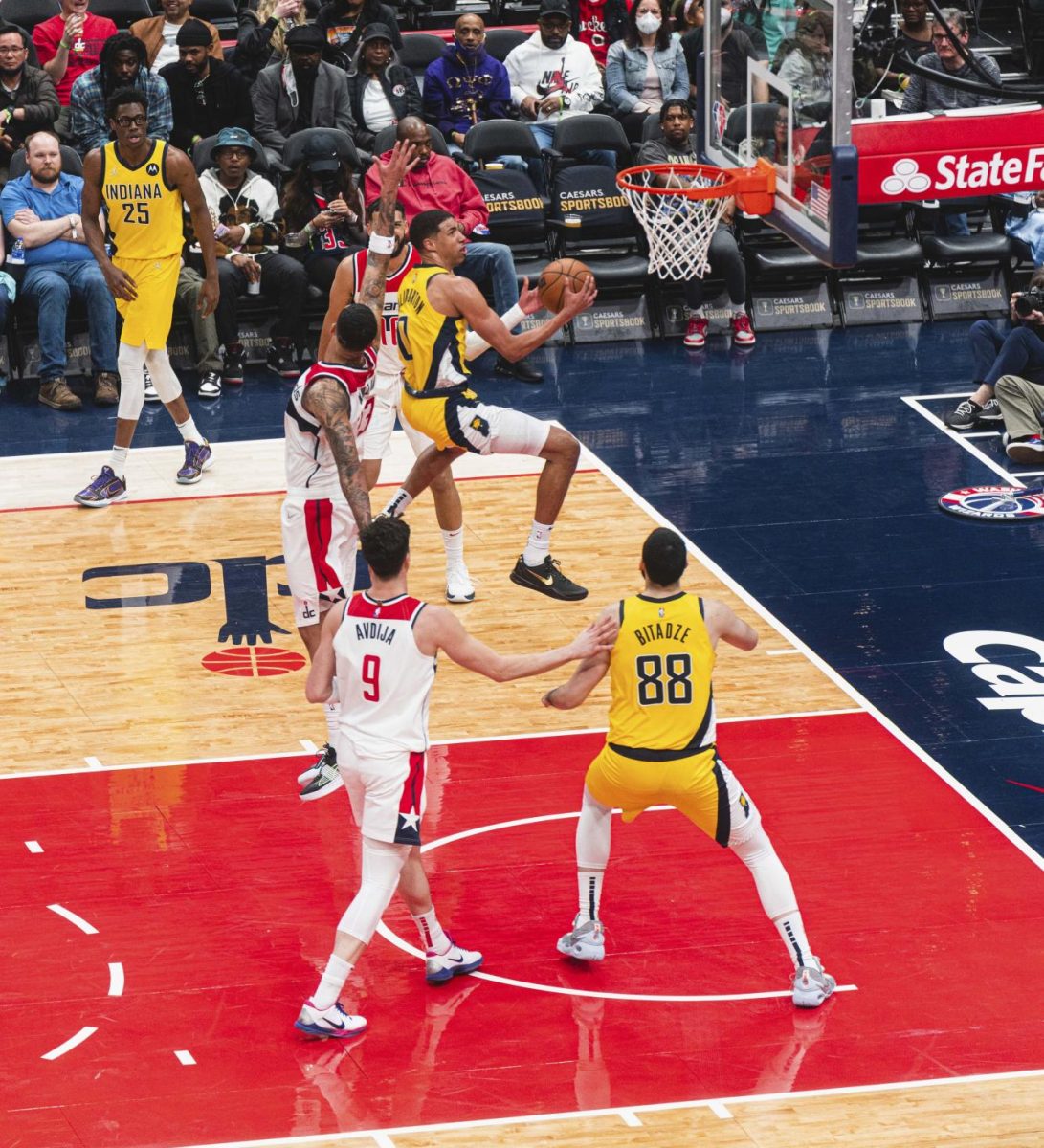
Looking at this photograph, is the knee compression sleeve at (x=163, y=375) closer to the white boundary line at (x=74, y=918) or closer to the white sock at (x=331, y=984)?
the white boundary line at (x=74, y=918)

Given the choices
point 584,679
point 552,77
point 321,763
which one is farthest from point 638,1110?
point 552,77

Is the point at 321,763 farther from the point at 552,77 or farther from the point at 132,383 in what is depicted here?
the point at 552,77

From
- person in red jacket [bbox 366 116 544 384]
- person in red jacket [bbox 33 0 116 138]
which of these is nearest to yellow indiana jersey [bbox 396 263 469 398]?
person in red jacket [bbox 366 116 544 384]

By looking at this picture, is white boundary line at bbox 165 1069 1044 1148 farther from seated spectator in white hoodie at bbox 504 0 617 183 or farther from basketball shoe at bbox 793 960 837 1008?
seated spectator in white hoodie at bbox 504 0 617 183

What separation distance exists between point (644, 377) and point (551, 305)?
15.8ft

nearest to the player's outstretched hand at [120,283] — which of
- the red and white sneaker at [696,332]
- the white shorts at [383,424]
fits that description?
the white shorts at [383,424]

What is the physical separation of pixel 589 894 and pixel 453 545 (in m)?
3.83

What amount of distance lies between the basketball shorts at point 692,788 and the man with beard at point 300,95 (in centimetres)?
962

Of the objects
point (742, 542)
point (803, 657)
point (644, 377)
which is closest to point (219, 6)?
point (644, 377)

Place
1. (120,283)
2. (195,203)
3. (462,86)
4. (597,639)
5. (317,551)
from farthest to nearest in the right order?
(462,86)
(120,283)
(195,203)
(317,551)
(597,639)

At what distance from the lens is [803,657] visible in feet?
34.2

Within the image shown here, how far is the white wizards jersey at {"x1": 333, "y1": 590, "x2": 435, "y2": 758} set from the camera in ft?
22.5

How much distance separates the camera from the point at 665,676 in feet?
23.1

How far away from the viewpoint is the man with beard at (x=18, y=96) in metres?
15.2
